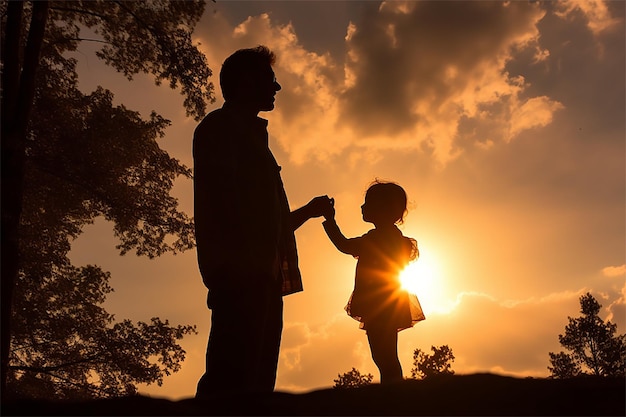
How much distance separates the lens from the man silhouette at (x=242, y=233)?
448cm

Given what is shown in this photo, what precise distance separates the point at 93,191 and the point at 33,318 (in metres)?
3.71

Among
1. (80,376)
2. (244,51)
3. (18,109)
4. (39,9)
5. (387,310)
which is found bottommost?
(80,376)

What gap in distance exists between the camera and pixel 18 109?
1032cm

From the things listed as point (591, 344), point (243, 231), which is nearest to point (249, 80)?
point (243, 231)

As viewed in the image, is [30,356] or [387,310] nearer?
[387,310]

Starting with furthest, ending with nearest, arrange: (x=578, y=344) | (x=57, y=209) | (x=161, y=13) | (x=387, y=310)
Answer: (x=578, y=344) → (x=57, y=209) → (x=161, y=13) → (x=387, y=310)

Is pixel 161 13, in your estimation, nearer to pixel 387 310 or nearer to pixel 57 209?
pixel 57 209

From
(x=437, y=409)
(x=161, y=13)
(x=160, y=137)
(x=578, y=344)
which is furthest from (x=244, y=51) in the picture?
(x=578, y=344)

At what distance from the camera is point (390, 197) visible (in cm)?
728

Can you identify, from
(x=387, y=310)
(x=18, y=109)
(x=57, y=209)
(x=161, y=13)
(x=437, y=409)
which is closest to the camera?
(x=437, y=409)

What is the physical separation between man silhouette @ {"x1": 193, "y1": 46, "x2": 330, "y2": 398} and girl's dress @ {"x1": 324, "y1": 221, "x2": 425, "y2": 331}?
1896 millimetres

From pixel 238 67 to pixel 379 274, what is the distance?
3.01 m

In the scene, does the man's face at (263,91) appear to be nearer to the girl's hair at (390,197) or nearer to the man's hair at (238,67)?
the man's hair at (238,67)

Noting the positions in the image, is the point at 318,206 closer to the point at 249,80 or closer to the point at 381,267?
the point at 249,80
